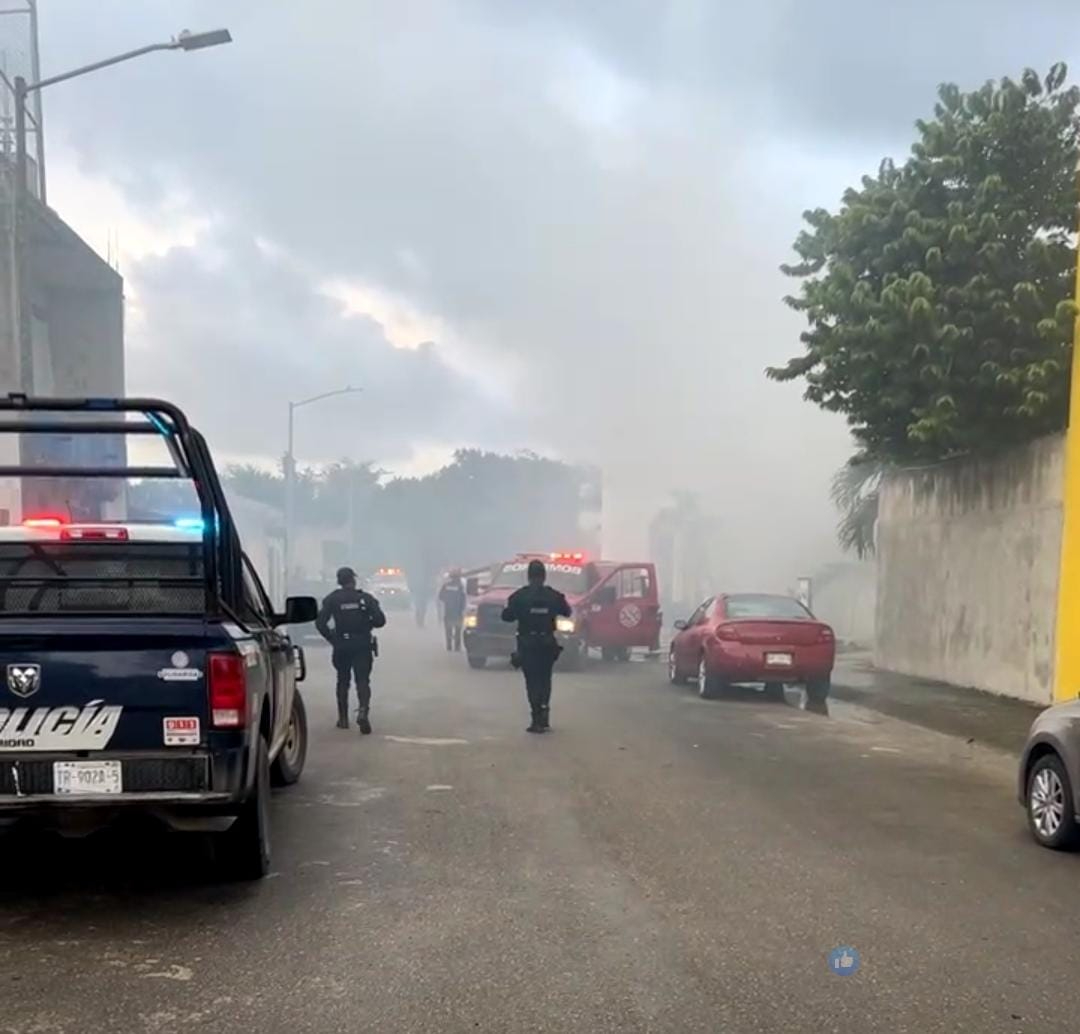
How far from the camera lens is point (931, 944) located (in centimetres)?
493

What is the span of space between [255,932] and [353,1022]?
1132 millimetres

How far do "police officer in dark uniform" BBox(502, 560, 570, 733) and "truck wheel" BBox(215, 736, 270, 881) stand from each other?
549 centimetres

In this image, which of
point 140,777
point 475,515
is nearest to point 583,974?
point 140,777

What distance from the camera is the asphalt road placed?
421 centimetres

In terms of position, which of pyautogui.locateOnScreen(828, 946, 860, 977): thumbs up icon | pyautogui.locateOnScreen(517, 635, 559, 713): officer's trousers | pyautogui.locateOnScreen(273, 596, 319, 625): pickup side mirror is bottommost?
pyautogui.locateOnScreen(828, 946, 860, 977): thumbs up icon

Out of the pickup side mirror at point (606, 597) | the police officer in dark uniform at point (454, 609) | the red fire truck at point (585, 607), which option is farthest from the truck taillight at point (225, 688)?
the police officer in dark uniform at point (454, 609)

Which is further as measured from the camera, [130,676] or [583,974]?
[130,676]

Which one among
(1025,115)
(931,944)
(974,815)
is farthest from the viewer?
(1025,115)

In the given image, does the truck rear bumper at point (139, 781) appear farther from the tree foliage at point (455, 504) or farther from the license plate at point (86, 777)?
the tree foliage at point (455, 504)

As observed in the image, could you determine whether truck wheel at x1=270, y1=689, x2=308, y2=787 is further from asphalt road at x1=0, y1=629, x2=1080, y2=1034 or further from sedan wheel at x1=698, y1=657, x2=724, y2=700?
sedan wheel at x1=698, y1=657, x2=724, y2=700

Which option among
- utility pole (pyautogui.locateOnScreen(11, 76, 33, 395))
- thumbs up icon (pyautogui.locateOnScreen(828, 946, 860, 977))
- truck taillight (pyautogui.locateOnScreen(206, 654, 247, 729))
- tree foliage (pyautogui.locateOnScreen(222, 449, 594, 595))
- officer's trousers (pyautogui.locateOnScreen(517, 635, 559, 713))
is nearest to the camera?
thumbs up icon (pyautogui.locateOnScreen(828, 946, 860, 977))

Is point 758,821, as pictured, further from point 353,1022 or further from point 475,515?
point 475,515

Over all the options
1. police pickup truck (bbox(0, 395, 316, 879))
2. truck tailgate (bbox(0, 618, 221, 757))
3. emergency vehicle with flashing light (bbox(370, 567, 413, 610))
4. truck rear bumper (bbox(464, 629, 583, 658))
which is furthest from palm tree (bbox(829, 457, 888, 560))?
emergency vehicle with flashing light (bbox(370, 567, 413, 610))

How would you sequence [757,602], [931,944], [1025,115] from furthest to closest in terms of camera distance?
[757,602]
[1025,115]
[931,944]
